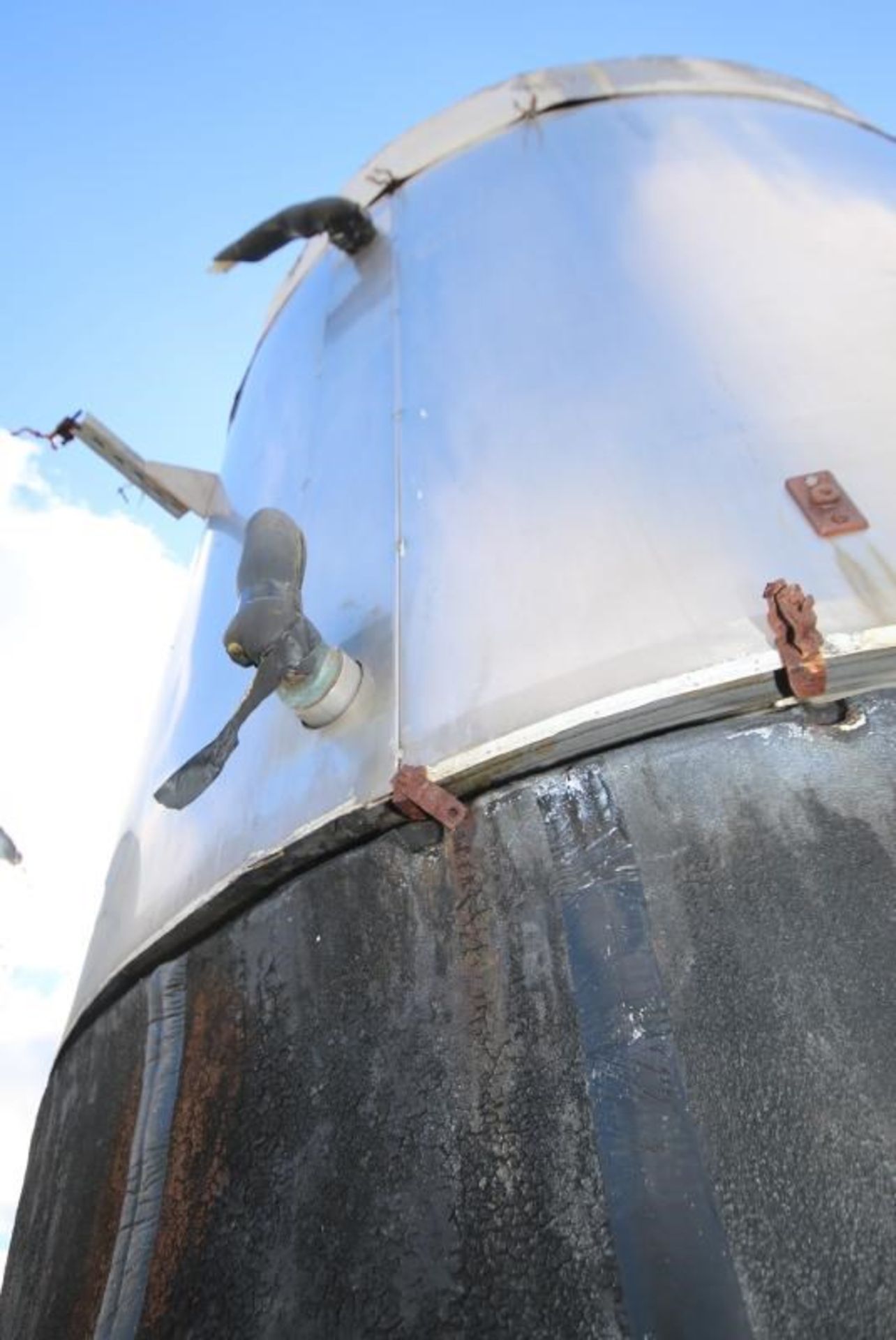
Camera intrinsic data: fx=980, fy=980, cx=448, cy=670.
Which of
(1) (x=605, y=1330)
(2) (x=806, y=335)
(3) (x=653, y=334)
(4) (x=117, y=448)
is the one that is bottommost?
(1) (x=605, y=1330)

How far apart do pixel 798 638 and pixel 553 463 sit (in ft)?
2.04

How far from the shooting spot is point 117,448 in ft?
10.6

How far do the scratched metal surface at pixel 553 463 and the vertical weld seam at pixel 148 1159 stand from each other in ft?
0.49

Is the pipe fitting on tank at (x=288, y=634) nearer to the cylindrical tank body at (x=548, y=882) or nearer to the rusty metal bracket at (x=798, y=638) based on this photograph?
the cylindrical tank body at (x=548, y=882)

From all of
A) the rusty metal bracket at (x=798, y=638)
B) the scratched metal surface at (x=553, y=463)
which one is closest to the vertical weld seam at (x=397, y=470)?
the scratched metal surface at (x=553, y=463)

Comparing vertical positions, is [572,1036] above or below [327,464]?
below

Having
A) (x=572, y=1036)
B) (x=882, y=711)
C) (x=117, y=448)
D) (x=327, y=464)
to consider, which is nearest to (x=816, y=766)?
(x=882, y=711)

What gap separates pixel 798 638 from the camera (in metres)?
1.35

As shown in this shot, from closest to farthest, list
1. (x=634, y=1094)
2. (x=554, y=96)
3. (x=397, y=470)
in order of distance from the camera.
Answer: (x=634, y=1094) < (x=397, y=470) < (x=554, y=96)

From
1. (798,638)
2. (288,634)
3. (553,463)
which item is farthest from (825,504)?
(288,634)

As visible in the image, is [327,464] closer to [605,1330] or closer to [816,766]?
[816,766]

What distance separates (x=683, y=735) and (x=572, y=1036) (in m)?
0.45

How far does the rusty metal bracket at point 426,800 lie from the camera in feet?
4.69

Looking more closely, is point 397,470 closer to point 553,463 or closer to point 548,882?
point 553,463
